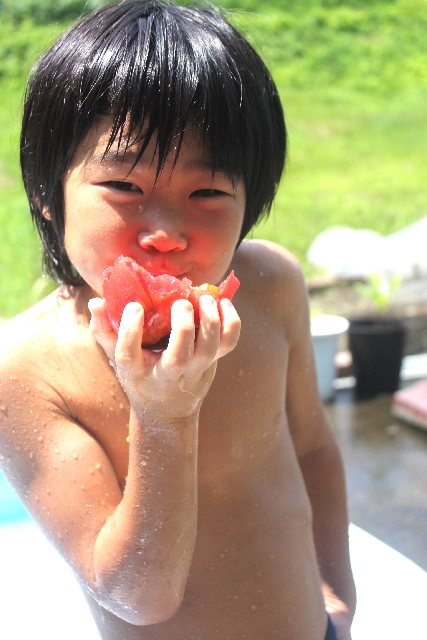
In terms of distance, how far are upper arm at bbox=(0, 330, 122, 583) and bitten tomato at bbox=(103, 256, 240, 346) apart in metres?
0.31

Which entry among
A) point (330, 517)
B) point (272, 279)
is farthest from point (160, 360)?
point (330, 517)

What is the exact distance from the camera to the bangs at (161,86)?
1299 millimetres

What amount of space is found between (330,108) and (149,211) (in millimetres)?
9100

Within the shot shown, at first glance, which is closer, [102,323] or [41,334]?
[102,323]

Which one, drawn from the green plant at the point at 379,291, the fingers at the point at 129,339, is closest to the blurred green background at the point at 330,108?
the green plant at the point at 379,291

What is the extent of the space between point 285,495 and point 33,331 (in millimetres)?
654

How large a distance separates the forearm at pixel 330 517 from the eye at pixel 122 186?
0.91m

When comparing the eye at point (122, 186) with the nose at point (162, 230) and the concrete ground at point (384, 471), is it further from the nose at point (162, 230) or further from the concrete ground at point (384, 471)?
the concrete ground at point (384, 471)

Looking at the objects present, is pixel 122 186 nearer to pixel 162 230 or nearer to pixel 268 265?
pixel 162 230

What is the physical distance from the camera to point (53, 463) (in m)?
1.38

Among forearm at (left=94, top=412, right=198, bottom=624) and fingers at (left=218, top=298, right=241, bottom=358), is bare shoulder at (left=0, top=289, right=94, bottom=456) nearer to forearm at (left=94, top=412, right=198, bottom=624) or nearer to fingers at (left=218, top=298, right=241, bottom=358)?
forearm at (left=94, top=412, right=198, bottom=624)

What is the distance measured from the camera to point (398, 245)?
5.88m

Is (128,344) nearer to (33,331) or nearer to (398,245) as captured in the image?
(33,331)

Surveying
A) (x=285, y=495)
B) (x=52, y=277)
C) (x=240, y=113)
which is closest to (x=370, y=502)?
(x=285, y=495)
